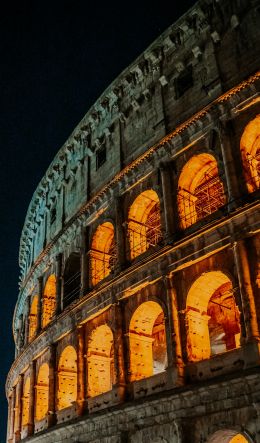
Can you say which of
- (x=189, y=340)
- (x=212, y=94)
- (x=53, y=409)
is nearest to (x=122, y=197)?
(x=212, y=94)

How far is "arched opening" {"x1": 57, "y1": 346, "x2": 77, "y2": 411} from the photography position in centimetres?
1705

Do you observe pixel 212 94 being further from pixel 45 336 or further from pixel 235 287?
pixel 45 336

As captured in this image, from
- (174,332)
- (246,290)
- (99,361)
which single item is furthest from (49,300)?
(246,290)

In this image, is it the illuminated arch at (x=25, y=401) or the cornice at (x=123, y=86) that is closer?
the cornice at (x=123, y=86)

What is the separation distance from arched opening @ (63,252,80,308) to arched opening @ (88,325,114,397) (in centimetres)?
279

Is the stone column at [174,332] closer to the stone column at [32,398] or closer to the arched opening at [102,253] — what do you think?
the arched opening at [102,253]

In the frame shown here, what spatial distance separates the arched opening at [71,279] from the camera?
739 inches

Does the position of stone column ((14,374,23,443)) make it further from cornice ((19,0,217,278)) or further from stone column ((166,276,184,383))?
stone column ((166,276,184,383))

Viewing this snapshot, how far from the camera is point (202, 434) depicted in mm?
11273

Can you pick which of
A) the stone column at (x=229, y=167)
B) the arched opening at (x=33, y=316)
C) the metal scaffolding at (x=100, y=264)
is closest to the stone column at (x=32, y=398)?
the arched opening at (x=33, y=316)

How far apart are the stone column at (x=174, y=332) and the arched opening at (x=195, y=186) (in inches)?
70.2

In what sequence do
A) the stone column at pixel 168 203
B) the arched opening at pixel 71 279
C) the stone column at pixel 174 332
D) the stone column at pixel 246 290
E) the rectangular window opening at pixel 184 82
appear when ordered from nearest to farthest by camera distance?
1. the stone column at pixel 246 290
2. the stone column at pixel 174 332
3. the stone column at pixel 168 203
4. the rectangular window opening at pixel 184 82
5. the arched opening at pixel 71 279

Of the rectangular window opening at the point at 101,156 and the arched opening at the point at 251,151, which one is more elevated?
the rectangular window opening at the point at 101,156

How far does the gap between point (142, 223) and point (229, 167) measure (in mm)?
3856
